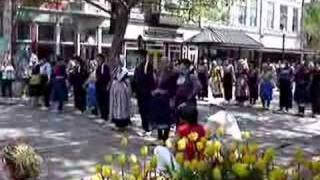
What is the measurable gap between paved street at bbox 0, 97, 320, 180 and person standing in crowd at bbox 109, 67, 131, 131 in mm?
441

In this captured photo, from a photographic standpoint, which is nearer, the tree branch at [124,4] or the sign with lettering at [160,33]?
the tree branch at [124,4]

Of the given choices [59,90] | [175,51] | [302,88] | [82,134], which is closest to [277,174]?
[82,134]

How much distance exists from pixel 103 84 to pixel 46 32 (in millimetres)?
17102

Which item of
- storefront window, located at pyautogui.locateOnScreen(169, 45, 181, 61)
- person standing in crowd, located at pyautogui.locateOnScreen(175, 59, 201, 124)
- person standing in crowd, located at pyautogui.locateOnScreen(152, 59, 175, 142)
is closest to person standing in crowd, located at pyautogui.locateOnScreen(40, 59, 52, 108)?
person standing in crowd, located at pyautogui.locateOnScreen(175, 59, 201, 124)

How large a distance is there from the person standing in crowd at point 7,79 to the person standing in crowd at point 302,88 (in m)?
9.71

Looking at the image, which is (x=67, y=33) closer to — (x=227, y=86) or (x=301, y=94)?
(x=227, y=86)

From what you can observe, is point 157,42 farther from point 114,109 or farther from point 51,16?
point 114,109

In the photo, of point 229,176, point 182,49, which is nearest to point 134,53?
point 182,49

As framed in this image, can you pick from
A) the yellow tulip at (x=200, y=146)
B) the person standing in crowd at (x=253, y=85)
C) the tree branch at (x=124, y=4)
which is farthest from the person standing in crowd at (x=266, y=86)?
the yellow tulip at (x=200, y=146)

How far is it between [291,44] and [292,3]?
11.4 feet

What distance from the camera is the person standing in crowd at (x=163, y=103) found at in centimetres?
1255

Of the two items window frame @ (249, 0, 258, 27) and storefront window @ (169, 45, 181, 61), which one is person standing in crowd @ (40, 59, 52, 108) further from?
window frame @ (249, 0, 258, 27)

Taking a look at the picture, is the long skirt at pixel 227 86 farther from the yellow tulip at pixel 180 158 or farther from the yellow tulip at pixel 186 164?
the yellow tulip at pixel 186 164

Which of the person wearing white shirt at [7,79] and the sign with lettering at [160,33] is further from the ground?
the sign with lettering at [160,33]
